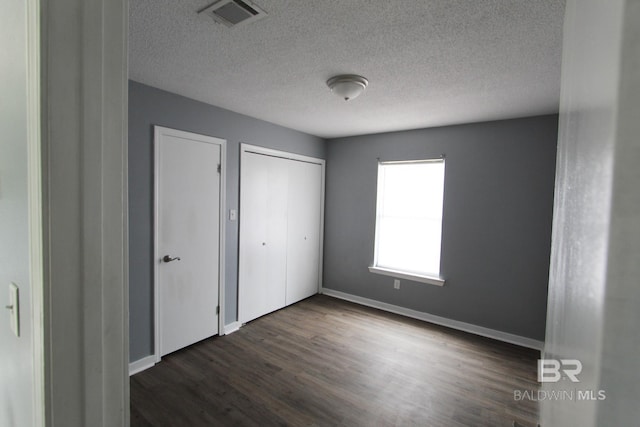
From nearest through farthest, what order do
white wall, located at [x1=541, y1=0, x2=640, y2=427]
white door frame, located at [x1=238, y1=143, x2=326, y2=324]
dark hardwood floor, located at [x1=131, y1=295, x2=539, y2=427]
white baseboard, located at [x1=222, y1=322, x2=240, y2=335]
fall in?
white wall, located at [x1=541, y1=0, x2=640, y2=427] → dark hardwood floor, located at [x1=131, y1=295, x2=539, y2=427] → white baseboard, located at [x1=222, y1=322, x2=240, y2=335] → white door frame, located at [x1=238, y1=143, x2=326, y2=324]

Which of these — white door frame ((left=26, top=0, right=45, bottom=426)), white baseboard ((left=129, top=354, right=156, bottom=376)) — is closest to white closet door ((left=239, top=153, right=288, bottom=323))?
white baseboard ((left=129, top=354, right=156, bottom=376))

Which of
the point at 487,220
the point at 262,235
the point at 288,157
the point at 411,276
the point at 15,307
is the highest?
the point at 288,157

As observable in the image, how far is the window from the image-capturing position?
3660 millimetres

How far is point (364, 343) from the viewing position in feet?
10.1

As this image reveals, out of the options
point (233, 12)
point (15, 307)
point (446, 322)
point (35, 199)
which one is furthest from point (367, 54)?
point (446, 322)

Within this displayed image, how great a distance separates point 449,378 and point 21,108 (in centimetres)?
300

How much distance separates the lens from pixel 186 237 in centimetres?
282

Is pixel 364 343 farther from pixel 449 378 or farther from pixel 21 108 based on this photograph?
pixel 21 108

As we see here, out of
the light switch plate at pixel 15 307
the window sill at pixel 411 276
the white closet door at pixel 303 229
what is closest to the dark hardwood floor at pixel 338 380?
the window sill at pixel 411 276

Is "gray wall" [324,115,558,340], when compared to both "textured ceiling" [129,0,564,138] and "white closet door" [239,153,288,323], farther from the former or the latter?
"white closet door" [239,153,288,323]

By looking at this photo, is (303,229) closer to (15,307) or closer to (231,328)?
(231,328)

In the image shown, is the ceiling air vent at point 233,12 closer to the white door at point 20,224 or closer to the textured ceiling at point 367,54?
the textured ceiling at point 367,54

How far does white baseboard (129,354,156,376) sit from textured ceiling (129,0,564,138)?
2.29 m

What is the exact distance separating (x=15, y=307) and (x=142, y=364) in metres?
2.21
